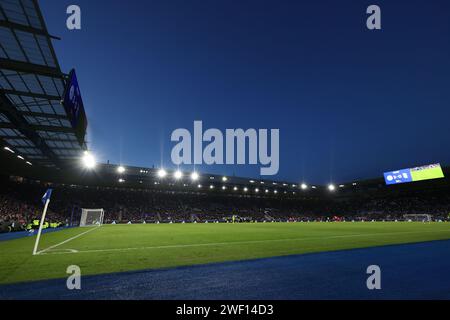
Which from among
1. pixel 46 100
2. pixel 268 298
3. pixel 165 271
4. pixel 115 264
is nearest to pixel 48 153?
pixel 46 100

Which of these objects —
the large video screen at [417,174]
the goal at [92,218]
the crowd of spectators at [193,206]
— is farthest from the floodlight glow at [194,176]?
the large video screen at [417,174]

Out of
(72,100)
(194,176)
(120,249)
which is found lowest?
(120,249)

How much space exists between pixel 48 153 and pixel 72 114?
61.2ft

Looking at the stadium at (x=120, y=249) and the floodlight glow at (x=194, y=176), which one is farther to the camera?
the floodlight glow at (x=194, y=176)

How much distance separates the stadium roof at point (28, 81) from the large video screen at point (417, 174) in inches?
2590

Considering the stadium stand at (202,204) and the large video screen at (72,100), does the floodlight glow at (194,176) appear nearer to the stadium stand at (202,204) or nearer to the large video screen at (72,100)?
the stadium stand at (202,204)

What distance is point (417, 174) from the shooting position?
Answer: 2128 inches

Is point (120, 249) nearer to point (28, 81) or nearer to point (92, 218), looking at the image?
point (28, 81)

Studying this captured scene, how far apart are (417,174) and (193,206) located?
53.9m

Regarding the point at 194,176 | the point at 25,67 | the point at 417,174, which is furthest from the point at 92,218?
the point at 417,174

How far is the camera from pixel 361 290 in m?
5.43

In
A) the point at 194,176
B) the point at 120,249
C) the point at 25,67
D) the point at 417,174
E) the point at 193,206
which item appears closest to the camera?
the point at 120,249

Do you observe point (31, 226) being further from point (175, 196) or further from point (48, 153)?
point (175, 196)

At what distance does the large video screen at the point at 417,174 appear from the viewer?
50906 millimetres
